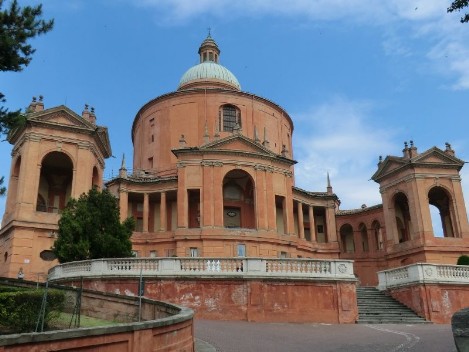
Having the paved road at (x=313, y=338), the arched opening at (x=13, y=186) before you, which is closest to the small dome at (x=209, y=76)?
the arched opening at (x=13, y=186)

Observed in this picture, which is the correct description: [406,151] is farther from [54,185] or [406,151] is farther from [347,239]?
[54,185]

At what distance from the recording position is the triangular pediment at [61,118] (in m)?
33.9

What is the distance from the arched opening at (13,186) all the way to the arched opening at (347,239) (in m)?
32.7

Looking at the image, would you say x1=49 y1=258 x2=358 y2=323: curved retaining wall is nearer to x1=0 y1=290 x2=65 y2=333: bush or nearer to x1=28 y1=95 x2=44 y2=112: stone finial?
x1=0 y1=290 x2=65 y2=333: bush

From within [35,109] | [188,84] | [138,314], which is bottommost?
[138,314]

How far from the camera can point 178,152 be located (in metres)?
36.7

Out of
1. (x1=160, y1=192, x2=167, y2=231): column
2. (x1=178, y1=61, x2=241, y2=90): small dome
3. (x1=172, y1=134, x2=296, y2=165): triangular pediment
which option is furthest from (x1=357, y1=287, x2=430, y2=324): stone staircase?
(x1=178, y1=61, x2=241, y2=90): small dome

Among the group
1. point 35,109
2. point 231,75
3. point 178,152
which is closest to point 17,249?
point 35,109

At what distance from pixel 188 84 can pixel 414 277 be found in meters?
31.7

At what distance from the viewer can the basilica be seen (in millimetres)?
33781

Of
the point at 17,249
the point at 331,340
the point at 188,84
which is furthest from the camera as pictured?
the point at 188,84

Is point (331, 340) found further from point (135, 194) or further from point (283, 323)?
point (135, 194)

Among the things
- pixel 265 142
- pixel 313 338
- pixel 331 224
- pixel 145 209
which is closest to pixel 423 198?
pixel 331 224

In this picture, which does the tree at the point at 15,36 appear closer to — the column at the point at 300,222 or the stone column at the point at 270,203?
the stone column at the point at 270,203
